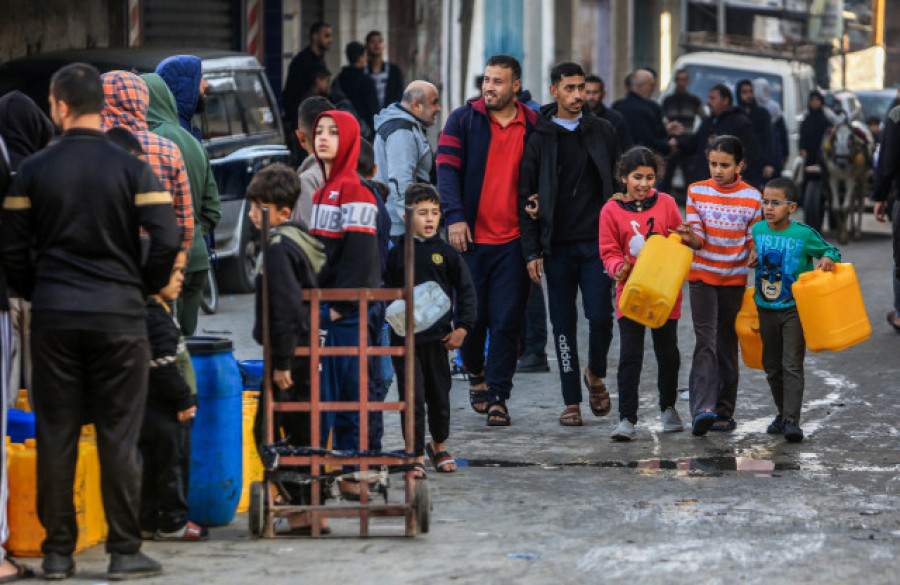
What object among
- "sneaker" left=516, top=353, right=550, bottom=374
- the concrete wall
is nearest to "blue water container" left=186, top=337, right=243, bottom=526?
"sneaker" left=516, top=353, right=550, bottom=374

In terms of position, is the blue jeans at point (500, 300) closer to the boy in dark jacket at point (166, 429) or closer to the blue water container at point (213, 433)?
the blue water container at point (213, 433)

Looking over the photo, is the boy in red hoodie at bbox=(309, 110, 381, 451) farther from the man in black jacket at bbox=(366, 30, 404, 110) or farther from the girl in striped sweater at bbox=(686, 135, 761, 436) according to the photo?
the man in black jacket at bbox=(366, 30, 404, 110)

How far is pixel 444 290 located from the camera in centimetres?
747

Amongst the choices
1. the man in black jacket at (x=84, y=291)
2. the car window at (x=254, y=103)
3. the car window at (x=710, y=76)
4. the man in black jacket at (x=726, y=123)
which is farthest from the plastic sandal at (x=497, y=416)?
the car window at (x=710, y=76)

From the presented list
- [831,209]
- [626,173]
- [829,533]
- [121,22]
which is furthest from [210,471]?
[831,209]

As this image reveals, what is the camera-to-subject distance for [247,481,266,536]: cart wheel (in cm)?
612

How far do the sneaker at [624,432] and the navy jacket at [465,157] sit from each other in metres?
1.43

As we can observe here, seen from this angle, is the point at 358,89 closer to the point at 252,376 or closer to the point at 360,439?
the point at 252,376

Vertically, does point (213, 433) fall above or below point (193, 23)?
below

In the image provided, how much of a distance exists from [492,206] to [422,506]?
316 centimetres

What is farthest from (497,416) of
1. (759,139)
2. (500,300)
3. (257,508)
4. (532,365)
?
(759,139)

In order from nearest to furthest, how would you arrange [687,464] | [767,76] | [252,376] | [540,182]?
[252,376]
[687,464]
[540,182]
[767,76]

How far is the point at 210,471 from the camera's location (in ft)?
21.2

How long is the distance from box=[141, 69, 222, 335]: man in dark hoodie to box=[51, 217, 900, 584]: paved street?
Answer: 1.32 meters
